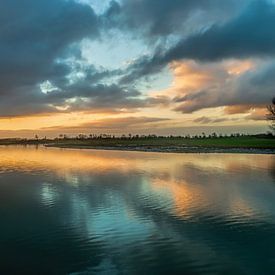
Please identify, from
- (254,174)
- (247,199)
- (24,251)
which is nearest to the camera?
(24,251)

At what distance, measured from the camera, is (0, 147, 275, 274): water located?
49.2 feet

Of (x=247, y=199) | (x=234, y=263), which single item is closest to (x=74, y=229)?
(x=234, y=263)

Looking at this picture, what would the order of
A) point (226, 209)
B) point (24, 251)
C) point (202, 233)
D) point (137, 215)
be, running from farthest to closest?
point (226, 209) < point (137, 215) < point (202, 233) < point (24, 251)

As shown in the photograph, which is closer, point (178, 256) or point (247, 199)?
point (178, 256)

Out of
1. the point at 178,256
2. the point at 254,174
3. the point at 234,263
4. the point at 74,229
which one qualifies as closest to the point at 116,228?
the point at 74,229

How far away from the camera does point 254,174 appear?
A: 45.6m

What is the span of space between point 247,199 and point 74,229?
1339 cm

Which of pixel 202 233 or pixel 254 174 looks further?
pixel 254 174

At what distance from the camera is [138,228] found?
20125 mm

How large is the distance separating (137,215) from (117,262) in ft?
26.9

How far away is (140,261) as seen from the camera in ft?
49.9

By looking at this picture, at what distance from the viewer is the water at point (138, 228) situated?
49.2ft

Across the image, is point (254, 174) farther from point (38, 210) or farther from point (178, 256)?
point (178, 256)

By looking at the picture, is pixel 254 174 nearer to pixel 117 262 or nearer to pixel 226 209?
pixel 226 209
